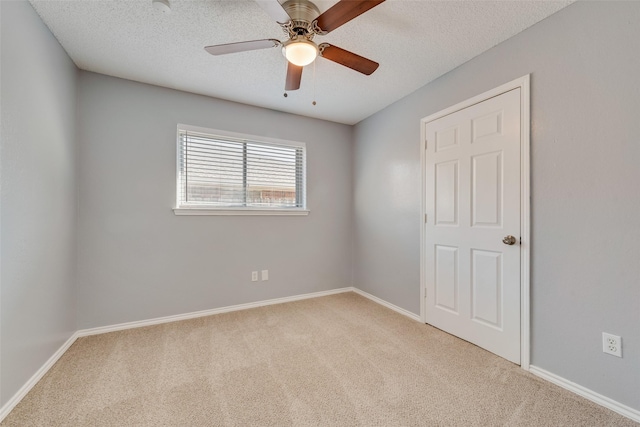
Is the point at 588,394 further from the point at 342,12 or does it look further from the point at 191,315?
the point at 191,315

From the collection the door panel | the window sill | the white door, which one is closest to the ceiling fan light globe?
the white door

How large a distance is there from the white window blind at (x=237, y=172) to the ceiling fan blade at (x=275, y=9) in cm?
185

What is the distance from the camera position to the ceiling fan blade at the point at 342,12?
1.33m

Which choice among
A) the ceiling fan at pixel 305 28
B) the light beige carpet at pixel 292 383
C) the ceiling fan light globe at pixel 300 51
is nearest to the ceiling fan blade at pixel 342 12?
the ceiling fan at pixel 305 28

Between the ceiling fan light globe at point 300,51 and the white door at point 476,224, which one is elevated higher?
the ceiling fan light globe at point 300,51

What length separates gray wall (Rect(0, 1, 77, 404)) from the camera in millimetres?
1534

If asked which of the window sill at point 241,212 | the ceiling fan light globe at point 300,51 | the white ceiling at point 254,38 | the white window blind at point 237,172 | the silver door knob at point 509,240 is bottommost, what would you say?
the silver door knob at point 509,240

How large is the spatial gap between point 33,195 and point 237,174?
1770 mm

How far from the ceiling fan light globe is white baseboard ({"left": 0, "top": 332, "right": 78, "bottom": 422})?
8.56 feet

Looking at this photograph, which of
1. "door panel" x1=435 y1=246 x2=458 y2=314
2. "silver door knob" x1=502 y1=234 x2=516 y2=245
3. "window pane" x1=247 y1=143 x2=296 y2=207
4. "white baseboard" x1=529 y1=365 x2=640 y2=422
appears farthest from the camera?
"window pane" x1=247 y1=143 x2=296 y2=207

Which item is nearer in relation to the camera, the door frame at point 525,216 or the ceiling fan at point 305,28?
the ceiling fan at point 305,28

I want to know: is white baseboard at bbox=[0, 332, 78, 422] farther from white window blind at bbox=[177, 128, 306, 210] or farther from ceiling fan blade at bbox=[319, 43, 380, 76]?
ceiling fan blade at bbox=[319, 43, 380, 76]

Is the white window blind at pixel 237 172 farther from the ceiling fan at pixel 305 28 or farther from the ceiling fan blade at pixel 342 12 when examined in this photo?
the ceiling fan blade at pixel 342 12

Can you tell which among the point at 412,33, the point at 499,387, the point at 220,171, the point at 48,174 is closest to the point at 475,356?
the point at 499,387
